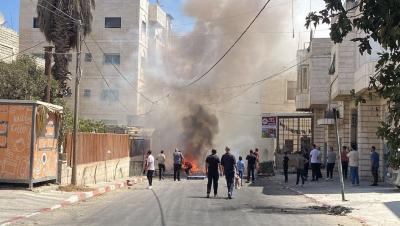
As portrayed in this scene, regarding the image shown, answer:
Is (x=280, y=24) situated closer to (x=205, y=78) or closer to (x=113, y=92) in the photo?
(x=205, y=78)

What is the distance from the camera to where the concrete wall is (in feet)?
65.6

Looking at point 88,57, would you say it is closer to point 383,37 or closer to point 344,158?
point 344,158

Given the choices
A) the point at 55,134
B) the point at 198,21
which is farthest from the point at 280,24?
the point at 55,134

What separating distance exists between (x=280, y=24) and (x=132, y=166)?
52.7 ft

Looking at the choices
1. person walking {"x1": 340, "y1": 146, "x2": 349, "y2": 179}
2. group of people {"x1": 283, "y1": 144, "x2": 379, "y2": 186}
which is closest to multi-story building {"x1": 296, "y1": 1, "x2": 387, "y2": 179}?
person walking {"x1": 340, "y1": 146, "x2": 349, "y2": 179}

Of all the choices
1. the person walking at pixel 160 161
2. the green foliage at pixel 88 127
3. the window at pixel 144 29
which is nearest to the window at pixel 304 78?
the person walking at pixel 160 161

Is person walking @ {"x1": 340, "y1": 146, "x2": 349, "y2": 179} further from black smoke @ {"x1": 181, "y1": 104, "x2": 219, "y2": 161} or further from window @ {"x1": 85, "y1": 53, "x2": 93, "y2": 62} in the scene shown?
window @ {"x1": 85, "y1": 53, "x2": 93, "y2": 62}

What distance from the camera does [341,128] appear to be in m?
34.1

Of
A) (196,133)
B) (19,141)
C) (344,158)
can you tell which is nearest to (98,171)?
(19,141)

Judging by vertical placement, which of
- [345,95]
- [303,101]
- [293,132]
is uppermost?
[303,101]

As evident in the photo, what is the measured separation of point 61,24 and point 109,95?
27613 mm

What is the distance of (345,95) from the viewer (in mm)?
26344

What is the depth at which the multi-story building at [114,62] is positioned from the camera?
52.0m

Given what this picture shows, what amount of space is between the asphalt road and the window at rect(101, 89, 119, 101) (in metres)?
36.2
